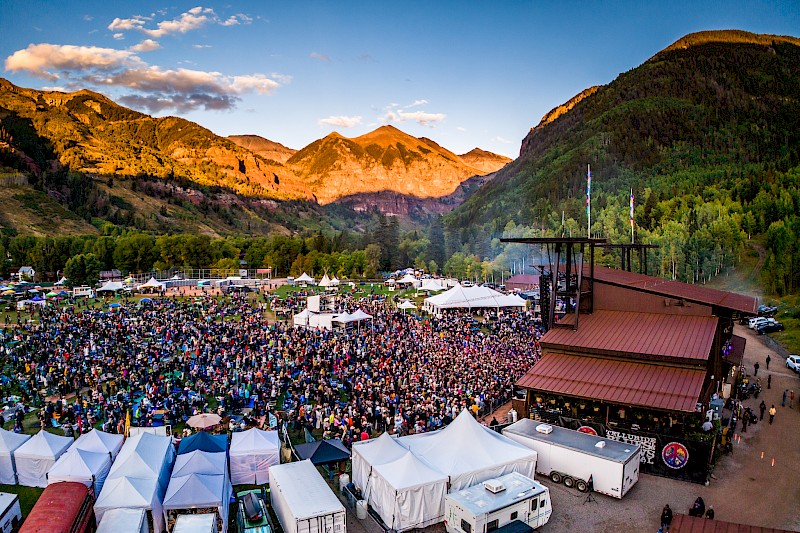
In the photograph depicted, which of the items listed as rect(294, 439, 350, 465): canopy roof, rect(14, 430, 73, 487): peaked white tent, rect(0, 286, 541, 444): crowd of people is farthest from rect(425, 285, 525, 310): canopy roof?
rect(14, 430, 73, 487): peaked white tent

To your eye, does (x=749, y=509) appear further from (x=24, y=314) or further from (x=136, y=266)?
(x=136, y=266)

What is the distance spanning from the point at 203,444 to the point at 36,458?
506 cm

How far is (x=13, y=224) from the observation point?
137000 mm

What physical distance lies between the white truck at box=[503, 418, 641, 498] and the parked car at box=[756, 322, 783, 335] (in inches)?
1474

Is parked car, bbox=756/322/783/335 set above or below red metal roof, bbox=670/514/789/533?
below

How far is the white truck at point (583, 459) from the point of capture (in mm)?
16109

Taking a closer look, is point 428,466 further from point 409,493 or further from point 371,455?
point 371,455

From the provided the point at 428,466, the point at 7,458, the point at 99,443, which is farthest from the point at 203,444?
the point at 428,466

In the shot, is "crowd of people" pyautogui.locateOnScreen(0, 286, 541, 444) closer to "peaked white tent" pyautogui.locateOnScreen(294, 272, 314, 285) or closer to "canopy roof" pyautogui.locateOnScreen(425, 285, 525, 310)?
"canopy roof" pyautogui.locateOnScreen(425, 285, 525, 310)

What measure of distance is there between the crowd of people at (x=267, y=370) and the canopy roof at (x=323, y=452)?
1.71 metres

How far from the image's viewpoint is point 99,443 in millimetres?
16156

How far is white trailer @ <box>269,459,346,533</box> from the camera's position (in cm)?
1264

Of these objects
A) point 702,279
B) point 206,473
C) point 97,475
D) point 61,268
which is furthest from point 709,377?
point 61,268

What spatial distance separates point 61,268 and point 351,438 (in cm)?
9036
